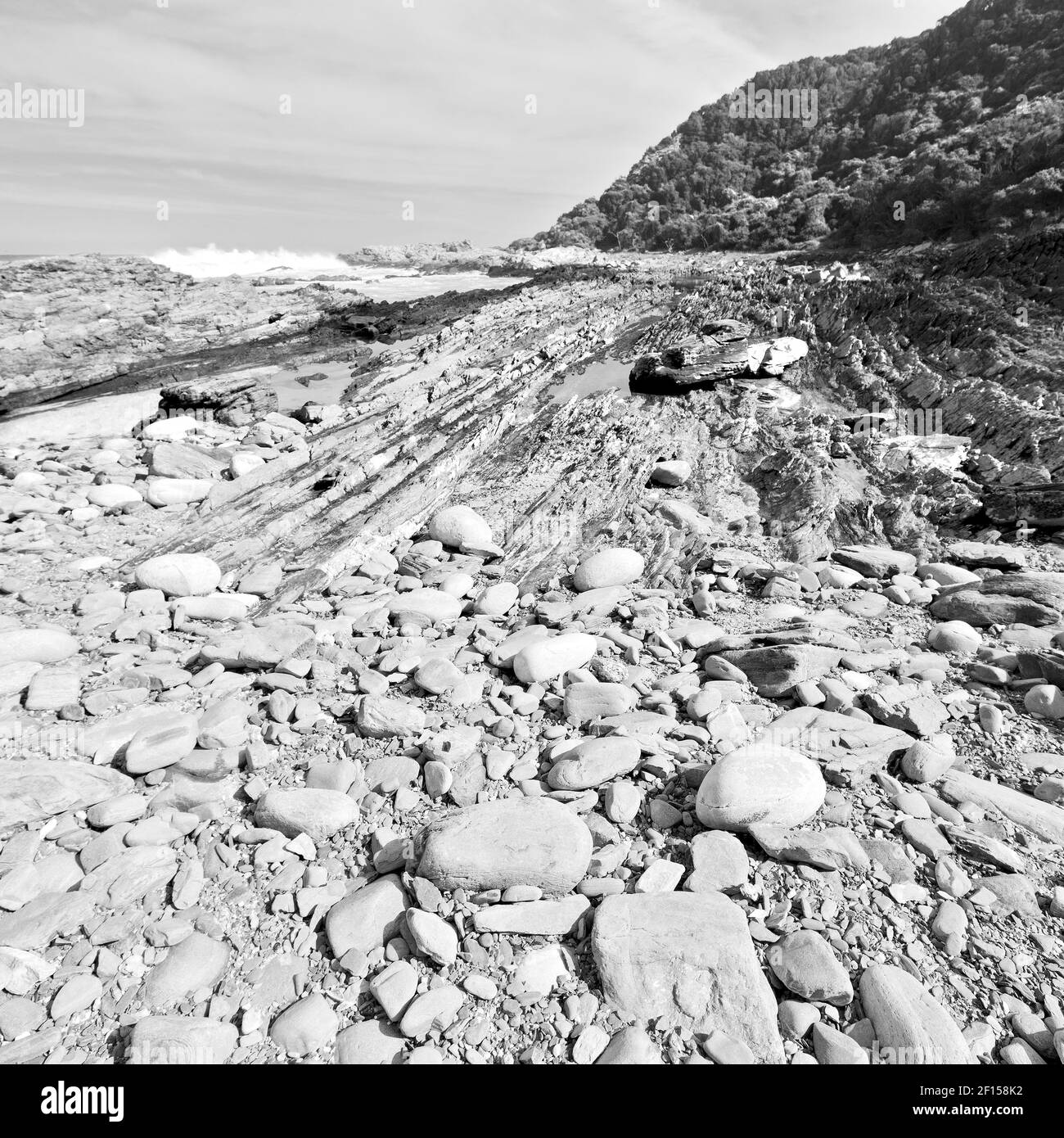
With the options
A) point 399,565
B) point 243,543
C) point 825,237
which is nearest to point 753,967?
point 399,565

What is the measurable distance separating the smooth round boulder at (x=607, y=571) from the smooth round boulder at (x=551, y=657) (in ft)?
4.14

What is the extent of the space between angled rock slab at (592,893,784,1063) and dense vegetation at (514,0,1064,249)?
26707 millimetres

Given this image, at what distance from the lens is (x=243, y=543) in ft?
22.7

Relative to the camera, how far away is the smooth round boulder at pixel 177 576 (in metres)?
5.79

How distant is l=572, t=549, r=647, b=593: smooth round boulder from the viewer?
5660mm

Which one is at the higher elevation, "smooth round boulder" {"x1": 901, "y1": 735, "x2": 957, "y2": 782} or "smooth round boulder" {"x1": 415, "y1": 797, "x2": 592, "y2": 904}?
"smooth round boulder" {"x1": 901, "y1": 735, "x2": 957, "y2": 782}

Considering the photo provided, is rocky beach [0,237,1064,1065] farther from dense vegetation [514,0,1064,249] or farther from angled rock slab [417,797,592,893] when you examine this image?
dense vegetation [514,0,1064,249]

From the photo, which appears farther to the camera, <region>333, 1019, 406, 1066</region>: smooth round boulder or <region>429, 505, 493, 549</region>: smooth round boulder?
<region>429, 505, 493, 549</region>: smooth round boulder

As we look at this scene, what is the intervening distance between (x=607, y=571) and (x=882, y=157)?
58893mm

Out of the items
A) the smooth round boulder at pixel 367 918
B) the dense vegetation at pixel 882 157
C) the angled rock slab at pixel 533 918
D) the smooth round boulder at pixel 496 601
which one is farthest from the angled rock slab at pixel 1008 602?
the dense vegetation at pixel 882 157

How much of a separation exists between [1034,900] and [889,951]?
2.39ft

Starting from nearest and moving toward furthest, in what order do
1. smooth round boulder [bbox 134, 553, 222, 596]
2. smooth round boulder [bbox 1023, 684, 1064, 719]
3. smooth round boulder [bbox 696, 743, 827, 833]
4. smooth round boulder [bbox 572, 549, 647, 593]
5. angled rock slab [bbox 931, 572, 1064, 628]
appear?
smooth round boulder [bbox 696, 743, 827, 833] → smooth round boulder [bbox 1023, 684, 1064, 719] → angled rock slab [bbox 931, 572, 1064, 628] → smooth round boulder [bbox 572, 549, 647, 593] → smooth round boulder [bbox 134, 553, 222, 596]

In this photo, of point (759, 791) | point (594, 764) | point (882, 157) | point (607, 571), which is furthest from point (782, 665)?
point (882, 157)

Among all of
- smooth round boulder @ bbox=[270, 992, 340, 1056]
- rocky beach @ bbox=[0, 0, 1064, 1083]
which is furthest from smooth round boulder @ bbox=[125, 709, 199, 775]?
smooth round boulder @ bbox=[270, 992, 340, 1056]
